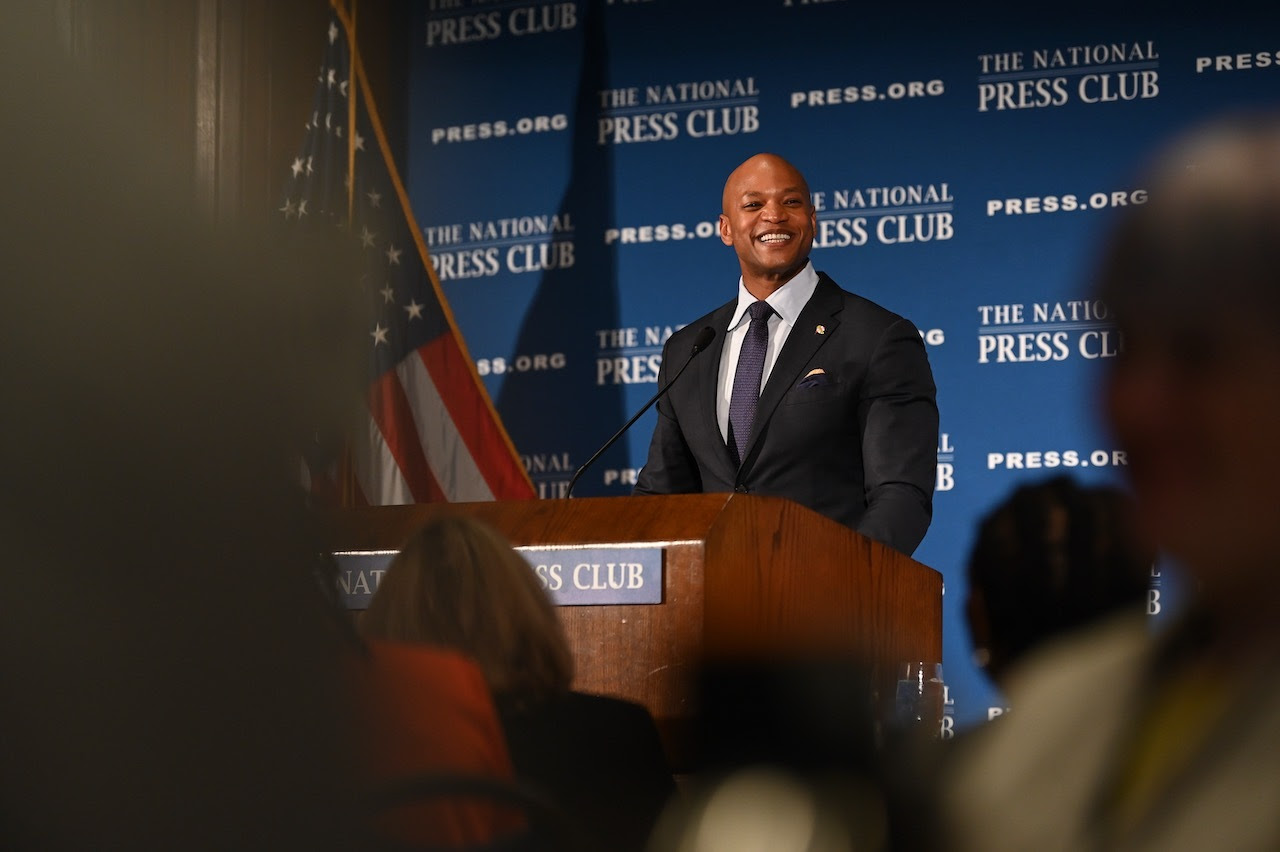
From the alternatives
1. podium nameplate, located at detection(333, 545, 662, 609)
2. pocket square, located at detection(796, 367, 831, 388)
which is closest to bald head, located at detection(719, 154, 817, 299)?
pocket square, located at detection(796, 367, 831, 388)

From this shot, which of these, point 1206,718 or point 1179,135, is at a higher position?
point 1179,135

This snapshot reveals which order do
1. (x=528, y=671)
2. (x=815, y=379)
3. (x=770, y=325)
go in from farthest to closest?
(x=770, y=325) < (x=815, y=379) < (x=528, y=671)

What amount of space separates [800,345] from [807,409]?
12 cm

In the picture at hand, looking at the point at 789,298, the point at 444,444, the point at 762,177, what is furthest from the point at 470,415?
the point at 789,298

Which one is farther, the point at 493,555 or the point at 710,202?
the point at 710,202

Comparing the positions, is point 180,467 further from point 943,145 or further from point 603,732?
point 943,145

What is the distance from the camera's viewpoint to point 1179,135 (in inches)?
9.0

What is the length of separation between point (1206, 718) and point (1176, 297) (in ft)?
0.25

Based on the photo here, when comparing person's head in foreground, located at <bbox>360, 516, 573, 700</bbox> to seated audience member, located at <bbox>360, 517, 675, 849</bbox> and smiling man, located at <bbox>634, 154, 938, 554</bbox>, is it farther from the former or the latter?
smiling man, located at <bbox>634, 154, 938, 554</bbox>

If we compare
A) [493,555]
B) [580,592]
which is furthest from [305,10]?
[580,592]

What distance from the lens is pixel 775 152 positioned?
405 cm

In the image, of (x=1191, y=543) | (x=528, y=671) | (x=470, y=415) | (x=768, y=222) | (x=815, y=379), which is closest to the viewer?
(x=1191, y=543)

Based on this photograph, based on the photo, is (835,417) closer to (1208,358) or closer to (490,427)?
(490,427)

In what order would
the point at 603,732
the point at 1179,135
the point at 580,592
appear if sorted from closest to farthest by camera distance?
the point at 1179,135
the point at 603,732
the point at 580,592
